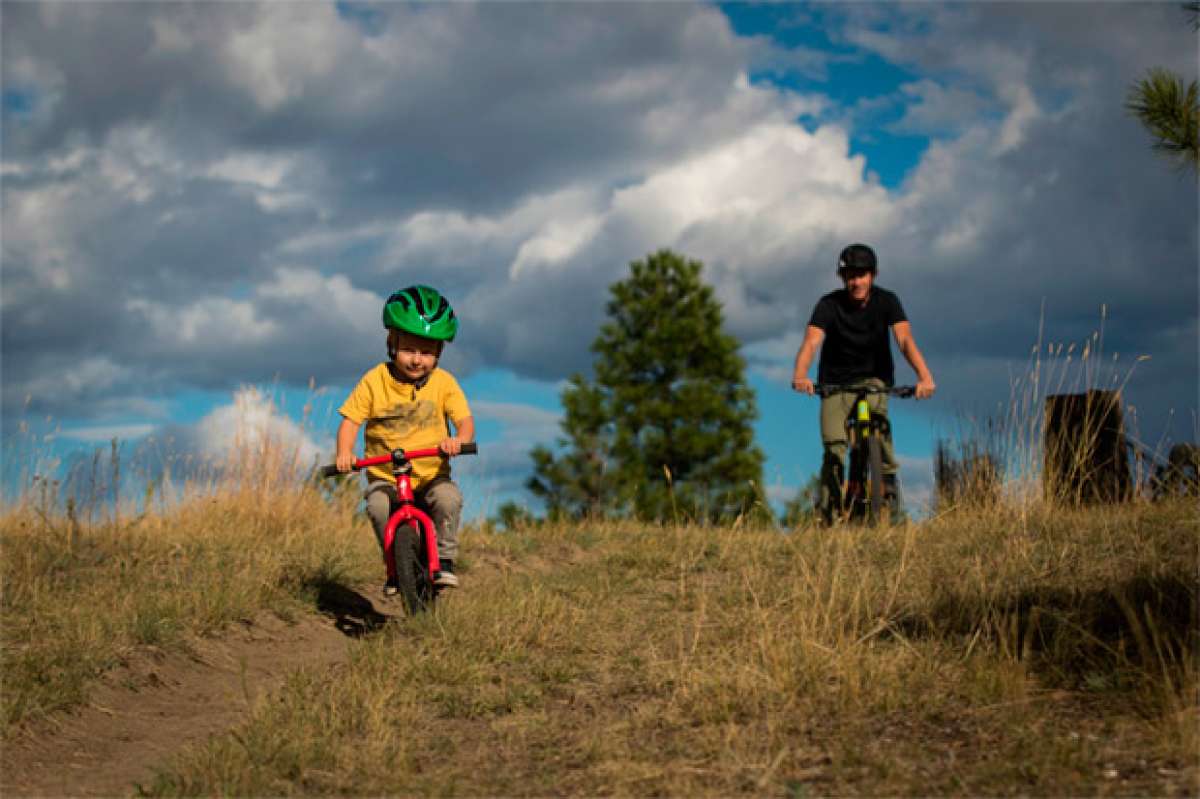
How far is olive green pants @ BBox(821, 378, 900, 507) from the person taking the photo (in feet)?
34.6

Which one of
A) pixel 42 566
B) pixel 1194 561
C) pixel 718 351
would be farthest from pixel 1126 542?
pixel 718 351

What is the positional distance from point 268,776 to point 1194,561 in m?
5.56

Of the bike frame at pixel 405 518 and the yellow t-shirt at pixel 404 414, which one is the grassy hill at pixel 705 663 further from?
the yellow t-shirt at pixel 404 414

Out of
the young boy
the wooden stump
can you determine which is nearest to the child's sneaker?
the young boy

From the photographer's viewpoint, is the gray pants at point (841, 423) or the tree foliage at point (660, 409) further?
the tree foliage at point (660, 409)

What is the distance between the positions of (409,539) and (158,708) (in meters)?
1.80

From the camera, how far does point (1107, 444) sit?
442 inches

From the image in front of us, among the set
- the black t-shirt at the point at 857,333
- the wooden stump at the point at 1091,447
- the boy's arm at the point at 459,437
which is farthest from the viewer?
the wooden stump at the point at 1091,447

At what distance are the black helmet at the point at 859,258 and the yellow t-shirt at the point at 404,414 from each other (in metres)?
4.33

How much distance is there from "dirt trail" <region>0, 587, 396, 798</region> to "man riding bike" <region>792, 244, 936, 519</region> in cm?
463

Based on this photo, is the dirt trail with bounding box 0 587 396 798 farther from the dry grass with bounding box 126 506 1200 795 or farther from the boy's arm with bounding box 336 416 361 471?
the boy's arm with bounding box 336 416 361 471

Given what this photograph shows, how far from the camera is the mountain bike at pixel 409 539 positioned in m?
7.34

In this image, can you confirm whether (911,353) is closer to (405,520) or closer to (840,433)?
(840,433)

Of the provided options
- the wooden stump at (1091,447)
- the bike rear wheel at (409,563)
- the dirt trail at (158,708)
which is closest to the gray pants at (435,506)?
the bike rear wheel at (409,563)
